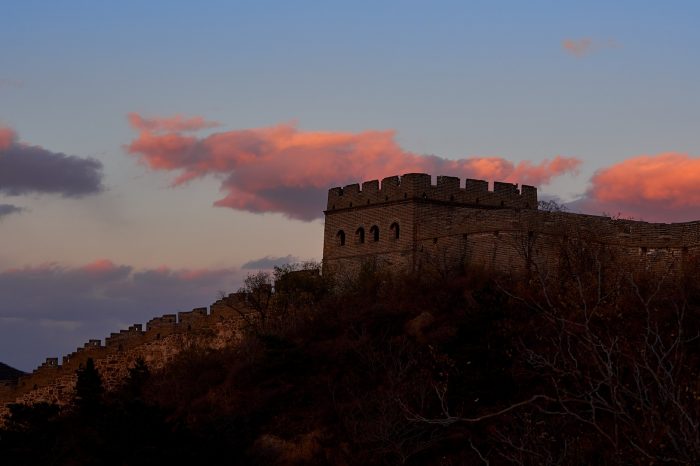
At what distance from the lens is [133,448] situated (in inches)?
1209

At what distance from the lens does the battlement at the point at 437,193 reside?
4659 cm

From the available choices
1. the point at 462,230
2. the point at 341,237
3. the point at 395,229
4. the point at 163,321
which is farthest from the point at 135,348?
the point at 462,230

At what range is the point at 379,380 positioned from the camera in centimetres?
3806

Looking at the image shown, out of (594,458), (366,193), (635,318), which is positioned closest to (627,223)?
(635,318)

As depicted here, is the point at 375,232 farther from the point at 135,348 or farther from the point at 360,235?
the point at 135,348

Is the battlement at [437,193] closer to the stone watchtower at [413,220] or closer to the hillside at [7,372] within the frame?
the stone watchtower at [413,220]

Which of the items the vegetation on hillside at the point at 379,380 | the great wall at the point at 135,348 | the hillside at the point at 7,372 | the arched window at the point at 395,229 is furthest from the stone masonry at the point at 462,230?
the hillside at the point at 7,372

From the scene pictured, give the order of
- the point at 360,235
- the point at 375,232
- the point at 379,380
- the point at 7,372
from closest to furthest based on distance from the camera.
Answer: the point at 379,380, the point at 375,232, the point at 360,235, the point at 7,372

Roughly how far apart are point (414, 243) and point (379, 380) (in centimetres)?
903

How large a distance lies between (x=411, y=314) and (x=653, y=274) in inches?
317

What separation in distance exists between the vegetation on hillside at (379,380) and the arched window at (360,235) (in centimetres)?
190

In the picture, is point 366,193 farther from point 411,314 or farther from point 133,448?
point 133,448

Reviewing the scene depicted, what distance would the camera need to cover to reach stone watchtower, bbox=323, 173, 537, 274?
1759 inches

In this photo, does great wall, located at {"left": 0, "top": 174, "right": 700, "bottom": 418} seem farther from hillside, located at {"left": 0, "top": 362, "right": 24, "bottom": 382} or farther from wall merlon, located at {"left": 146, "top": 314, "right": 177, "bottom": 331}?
hillside, located at {"left": 0, "top": 362, "right": 24, "bottom": 382}
